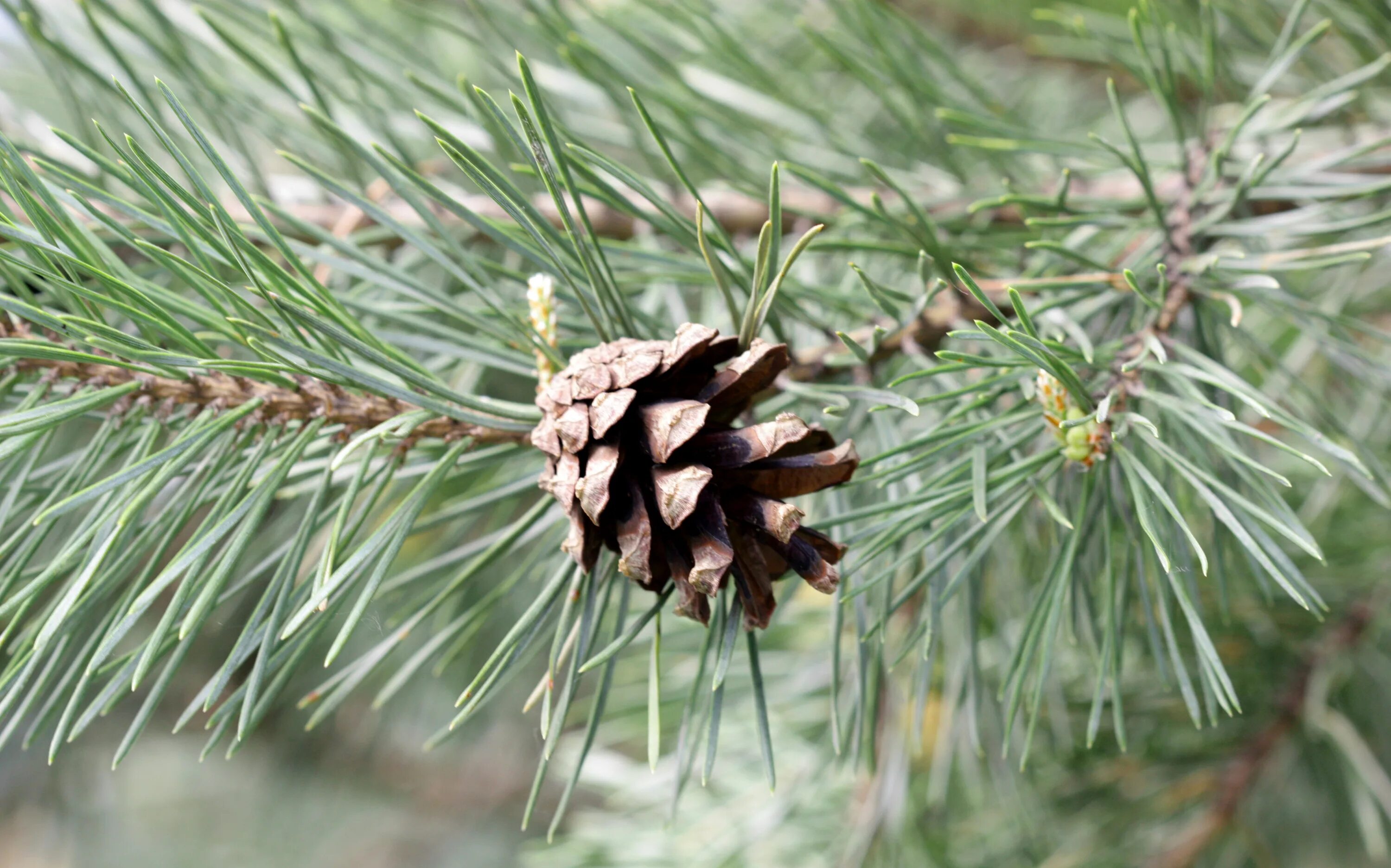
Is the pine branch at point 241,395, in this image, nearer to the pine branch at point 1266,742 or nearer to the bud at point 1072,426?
the bud at point 1072,426

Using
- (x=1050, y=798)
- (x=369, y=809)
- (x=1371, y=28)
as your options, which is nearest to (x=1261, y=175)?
(x=1371, y=28)

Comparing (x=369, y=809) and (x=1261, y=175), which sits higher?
(x=1261, y=175)

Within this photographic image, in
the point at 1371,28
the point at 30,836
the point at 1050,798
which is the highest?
the point at 1371,28

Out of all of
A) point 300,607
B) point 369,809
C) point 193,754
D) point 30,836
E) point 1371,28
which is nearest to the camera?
point 300,607

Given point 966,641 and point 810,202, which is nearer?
point 966,641

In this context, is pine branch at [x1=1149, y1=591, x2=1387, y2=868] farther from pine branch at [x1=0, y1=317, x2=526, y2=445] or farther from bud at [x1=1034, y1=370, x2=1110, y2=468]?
pine branch at [x1=0, y1=317, x2=526, y2=445]

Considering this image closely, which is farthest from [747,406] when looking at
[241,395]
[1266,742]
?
[1266,742]

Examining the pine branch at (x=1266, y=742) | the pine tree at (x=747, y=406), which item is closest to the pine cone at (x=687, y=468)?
the pine tree at (x=747, y=406)

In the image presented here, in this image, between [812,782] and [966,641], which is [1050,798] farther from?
[966,641]
